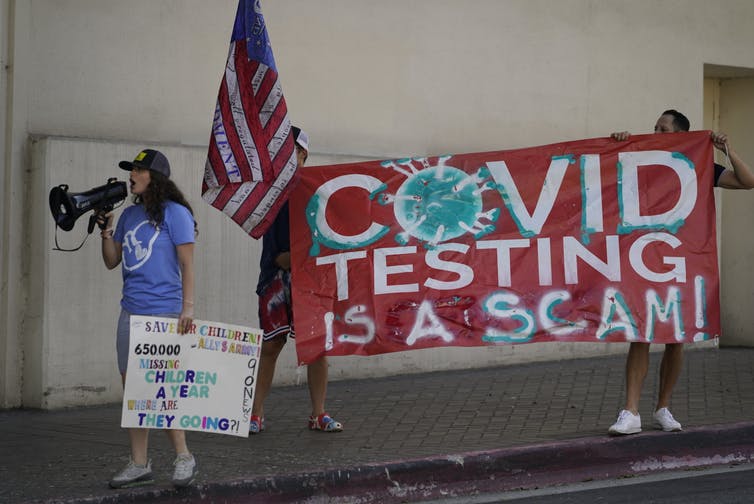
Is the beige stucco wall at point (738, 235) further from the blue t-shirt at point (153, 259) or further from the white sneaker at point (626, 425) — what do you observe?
the blue t-shirt at point (153, 259)

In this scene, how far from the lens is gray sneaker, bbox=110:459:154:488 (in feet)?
21.0

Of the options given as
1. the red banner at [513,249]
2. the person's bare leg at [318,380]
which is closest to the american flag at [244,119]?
the red banner at [513,249]

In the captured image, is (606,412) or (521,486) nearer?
(521,486)

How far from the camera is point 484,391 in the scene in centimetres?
998

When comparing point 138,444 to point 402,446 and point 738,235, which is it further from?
point 738,235

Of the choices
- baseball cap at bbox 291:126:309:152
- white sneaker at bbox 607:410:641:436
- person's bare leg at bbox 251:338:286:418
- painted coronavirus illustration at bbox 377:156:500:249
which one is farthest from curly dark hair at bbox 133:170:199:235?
white sneaker at bbox 607:410:641:436

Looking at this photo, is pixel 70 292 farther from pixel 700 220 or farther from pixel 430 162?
pixel 700 220

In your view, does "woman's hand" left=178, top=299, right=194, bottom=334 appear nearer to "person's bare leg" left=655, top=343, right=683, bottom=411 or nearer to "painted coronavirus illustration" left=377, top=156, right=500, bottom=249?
"painted coronavirus illustration" left=377, top=156, right=500, bottom=249

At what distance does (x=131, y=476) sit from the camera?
6.42 m

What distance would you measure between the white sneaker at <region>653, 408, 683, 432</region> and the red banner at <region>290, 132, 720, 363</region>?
46cm

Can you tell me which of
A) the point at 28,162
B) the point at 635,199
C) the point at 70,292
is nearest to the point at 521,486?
the point at 635,199

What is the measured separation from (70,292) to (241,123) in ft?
7.77

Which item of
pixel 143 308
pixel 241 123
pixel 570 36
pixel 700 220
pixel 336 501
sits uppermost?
pixel 570 36

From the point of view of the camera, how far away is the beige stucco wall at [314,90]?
9.12 meters
